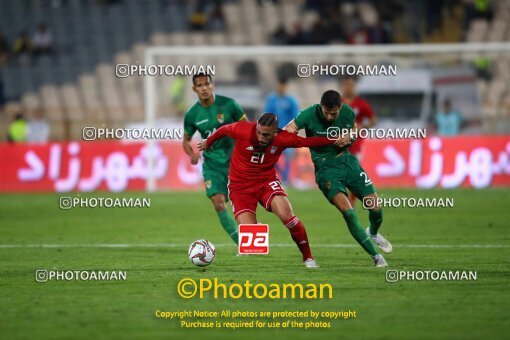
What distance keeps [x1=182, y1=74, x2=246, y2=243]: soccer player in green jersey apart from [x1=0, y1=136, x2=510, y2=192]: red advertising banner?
1065 cm

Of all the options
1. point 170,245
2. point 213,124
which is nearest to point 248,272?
point 213,124

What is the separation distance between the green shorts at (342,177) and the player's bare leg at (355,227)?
95mm

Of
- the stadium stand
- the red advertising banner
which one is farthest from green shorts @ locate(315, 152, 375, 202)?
the stadium stand

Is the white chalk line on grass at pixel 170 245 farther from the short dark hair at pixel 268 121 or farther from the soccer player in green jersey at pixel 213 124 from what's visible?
the short dark hair at pixel 268 121

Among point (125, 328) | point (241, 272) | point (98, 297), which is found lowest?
point (125, 328)

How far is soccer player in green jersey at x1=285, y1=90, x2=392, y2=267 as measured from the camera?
12.6m

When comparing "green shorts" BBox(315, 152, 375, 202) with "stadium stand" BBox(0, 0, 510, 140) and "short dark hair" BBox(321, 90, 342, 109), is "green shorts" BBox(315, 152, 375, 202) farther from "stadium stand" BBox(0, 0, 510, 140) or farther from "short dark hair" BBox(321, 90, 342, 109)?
"stadium stand" BBox(0, 0, 510, 140)

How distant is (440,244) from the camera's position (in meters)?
15.6

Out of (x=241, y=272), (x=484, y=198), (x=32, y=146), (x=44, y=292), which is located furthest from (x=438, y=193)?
(x=44, y=292)

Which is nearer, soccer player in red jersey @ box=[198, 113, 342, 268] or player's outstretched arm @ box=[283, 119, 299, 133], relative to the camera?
soccer player in red jersey @ box=[198, 113, 342, 268]

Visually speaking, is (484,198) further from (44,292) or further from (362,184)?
(44,292)

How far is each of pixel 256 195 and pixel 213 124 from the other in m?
2.20

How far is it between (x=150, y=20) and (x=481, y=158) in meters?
15.1

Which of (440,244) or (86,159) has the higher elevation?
(86,159)
